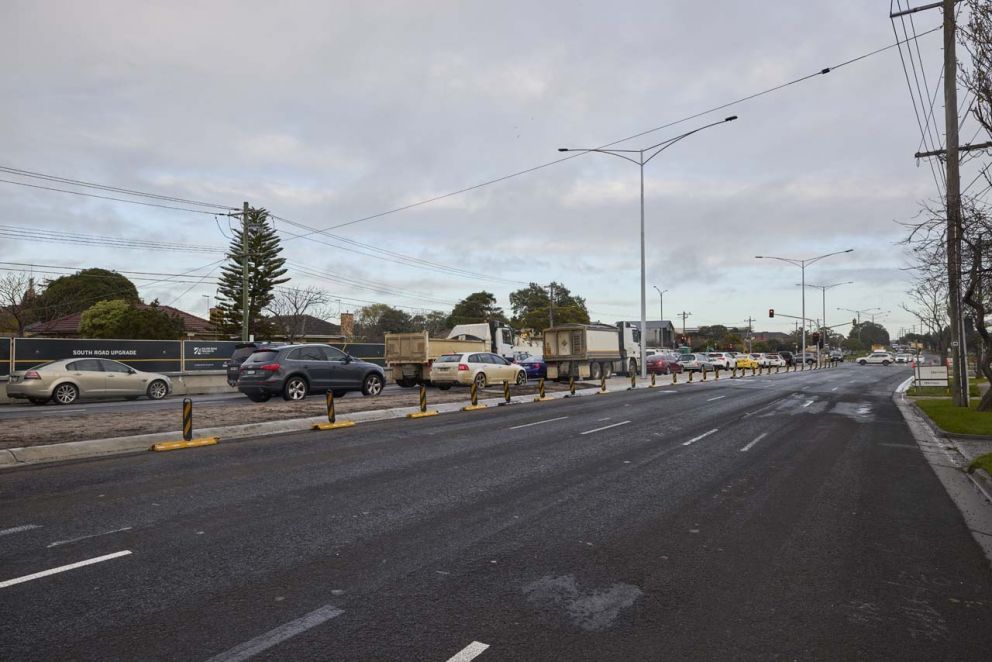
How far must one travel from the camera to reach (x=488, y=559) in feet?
16.7

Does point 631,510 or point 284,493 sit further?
point 284,493

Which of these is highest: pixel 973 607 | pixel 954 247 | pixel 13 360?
pixel 954 247

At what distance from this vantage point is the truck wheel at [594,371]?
32806 mm

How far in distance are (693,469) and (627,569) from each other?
4565 millimetres

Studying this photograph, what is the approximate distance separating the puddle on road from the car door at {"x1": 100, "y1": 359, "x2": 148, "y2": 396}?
21710mm

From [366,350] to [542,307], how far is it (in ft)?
221

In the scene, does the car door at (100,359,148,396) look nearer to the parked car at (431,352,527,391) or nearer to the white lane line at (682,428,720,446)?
the parked car at (431,352,527,391)

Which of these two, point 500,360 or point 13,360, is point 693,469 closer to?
point 500,360

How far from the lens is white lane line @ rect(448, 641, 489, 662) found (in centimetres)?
344

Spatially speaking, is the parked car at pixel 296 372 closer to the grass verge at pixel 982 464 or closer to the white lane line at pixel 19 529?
the white lane line at pixel 19 529

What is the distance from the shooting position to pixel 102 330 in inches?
1845

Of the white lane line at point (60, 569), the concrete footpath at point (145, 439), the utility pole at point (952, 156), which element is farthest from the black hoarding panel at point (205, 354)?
the utility pole at point (952, 156)

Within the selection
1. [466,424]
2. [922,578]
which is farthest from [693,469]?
[466,424]

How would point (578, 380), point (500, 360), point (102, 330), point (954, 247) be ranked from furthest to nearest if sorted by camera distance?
point (102, 330) < point (578, 380) < point (500, 360) < point (954, 247)
